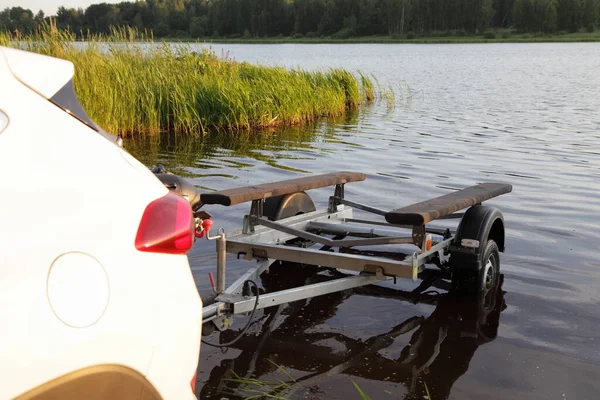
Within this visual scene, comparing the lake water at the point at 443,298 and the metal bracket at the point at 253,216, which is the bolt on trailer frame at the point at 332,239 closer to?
the metal bracket at the point at 253,216

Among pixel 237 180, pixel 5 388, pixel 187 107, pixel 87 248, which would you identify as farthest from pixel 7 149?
pixel 187 107

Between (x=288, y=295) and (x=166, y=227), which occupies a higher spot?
(x=166, y=227)

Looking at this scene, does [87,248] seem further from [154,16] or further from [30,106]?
[154,16]

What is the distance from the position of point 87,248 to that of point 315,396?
8.51 feet

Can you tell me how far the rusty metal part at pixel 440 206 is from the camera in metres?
5.02

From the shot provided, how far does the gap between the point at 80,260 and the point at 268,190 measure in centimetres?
394

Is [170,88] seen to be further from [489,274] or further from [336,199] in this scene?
[489,274]

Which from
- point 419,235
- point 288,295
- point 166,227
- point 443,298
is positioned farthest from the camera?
point 443,298

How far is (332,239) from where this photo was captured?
622cm

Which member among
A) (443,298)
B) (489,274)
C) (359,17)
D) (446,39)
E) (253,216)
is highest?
(359,17)

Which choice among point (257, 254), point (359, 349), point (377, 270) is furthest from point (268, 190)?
point (359, 349)

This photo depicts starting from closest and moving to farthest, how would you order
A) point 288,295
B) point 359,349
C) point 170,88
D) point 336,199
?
point 288,295, point 359,349, point 336,199, point 170,88

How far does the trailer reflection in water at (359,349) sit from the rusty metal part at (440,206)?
846mm

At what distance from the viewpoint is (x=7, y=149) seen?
6.61 ft
